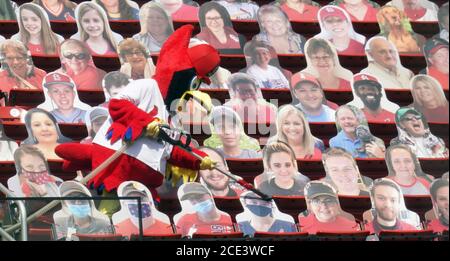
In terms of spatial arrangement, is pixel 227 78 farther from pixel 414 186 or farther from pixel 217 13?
pixel 414 186

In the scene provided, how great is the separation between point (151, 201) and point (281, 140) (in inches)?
39.7

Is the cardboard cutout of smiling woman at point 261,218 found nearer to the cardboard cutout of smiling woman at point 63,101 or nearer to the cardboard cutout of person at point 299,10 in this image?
the cardboard cutout of smiling woman at point 63,101

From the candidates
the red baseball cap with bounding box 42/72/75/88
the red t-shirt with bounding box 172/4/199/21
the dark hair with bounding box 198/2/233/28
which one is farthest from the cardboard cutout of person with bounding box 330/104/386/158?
the red baseball cap with bounding box 42/72/75/88

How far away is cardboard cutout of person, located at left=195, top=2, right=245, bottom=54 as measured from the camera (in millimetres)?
7906

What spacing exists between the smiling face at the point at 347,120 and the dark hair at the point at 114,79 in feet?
2.71

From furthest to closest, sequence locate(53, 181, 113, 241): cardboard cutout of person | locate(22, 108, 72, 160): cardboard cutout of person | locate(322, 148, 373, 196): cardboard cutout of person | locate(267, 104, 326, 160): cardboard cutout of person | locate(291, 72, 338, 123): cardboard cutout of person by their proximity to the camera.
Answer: locate(291, 72, 338, 123): cardboard cutout of person
locate(267, 104, 326, 160): cardboard cutout of person
locate(322, 148, 373, 196): cardboard cutout of person
locate(22, 108, 72, 160): cardboard cutout of person
locate(53, 181, 113, 241): cardboard cutout of person

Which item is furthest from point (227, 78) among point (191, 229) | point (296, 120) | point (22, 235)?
point (22, 235)

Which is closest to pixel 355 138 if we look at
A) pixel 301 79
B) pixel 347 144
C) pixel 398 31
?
pixel 347 144

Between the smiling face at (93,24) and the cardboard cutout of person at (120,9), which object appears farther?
the cardboard cutout of person at (120,9)

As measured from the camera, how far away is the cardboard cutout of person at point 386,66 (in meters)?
8.01

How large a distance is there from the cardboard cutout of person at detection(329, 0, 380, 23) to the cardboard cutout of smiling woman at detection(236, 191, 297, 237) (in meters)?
1.14

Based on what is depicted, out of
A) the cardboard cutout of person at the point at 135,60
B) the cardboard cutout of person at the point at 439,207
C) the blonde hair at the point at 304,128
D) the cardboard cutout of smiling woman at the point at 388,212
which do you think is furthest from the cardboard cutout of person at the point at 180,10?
the cardboard cutout of person at the point at 439,207

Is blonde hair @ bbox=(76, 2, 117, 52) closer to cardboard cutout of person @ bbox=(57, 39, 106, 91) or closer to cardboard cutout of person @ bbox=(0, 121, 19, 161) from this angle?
cardboard cutout of person @ bbox=(57, 39, 106, 91)

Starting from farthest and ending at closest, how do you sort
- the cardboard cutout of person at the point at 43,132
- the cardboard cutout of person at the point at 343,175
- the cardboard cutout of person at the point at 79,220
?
the cardboard cutout of person at the point at 343,175 < the cardboard cutout of person at the point at 43,132 < the cardboard cutout of person at the point at 79,220
